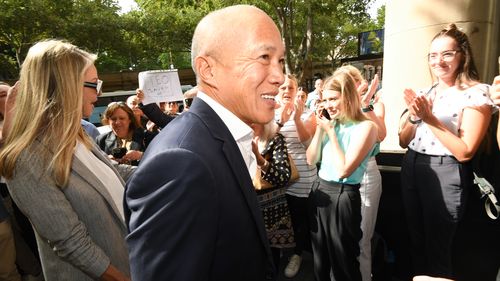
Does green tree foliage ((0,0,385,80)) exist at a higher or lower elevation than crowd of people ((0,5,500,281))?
higher

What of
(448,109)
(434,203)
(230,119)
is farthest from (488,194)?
(230,119)

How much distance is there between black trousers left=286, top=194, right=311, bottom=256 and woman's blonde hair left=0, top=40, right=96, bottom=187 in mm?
2469

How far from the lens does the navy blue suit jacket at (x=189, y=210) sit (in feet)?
3.38

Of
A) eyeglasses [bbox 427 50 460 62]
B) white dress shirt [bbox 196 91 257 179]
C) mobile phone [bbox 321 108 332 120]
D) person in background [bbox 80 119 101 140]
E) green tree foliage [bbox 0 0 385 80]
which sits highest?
green tree foliage [bbox 0 0 385 80]

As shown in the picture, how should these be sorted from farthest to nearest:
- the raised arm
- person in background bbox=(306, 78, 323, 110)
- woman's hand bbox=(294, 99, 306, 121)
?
person in background bbox=(306, 78, 323, 110)
woman's hand bbox=(294, 99, 306, 121)
the raised arm

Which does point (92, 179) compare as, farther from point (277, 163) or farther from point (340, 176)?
point (340, 176)

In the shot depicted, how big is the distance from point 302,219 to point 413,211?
1322 mm

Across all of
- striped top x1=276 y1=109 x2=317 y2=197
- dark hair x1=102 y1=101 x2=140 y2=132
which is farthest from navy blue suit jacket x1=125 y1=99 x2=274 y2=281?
dark hair x1=102 y1=101 x2=140 y2=132

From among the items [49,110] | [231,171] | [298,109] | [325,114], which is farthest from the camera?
[298,109]

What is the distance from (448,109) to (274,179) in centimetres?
152

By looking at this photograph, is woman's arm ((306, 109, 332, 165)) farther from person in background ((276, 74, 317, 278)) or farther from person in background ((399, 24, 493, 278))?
person in background ((399, 24, 493, 278))

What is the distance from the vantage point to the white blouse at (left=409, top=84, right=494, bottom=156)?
8.00 ft

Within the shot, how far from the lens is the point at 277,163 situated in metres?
3.06

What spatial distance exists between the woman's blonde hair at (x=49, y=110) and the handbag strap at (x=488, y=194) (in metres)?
2.72
